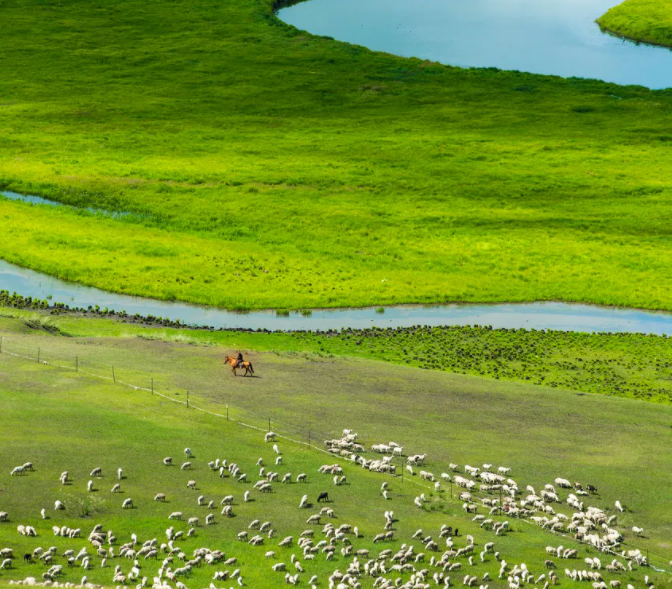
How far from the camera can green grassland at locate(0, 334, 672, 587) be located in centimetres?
3597

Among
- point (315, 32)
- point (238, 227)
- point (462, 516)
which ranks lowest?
point (462, 516)

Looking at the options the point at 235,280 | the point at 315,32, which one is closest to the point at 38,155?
the point at 235,280

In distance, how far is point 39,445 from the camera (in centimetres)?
4156

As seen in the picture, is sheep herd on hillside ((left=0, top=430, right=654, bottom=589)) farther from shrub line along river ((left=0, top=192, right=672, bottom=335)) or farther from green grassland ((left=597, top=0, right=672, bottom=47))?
green grassland ((left=597, top=0, right=672, bottom=47))

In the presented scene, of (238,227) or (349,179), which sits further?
(349,179)

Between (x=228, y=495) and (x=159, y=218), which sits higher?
(x=159, y=218)

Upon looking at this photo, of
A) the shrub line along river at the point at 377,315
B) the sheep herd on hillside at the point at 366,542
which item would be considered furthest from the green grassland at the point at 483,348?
the sheep herd on hillside at the point at 366,542

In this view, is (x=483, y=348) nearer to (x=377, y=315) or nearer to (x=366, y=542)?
(x=377, y=315)

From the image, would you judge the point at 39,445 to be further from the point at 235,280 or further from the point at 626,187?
the point at 626,187

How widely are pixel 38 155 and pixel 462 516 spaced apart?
8503cm

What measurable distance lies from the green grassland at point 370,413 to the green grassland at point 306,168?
19.6m

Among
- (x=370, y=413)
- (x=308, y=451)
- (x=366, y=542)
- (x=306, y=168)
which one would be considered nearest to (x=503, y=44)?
(x=306, y=168)

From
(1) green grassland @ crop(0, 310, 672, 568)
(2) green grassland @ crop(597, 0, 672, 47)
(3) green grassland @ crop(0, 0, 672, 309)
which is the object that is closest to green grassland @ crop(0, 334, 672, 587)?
(1) green grassland @ crop(0, 310, 672, 568)

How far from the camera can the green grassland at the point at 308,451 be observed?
118 feet
